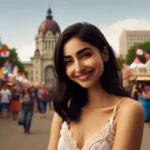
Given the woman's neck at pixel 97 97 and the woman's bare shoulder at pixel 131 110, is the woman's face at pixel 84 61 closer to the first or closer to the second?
the woman's neck at pixel 97 97

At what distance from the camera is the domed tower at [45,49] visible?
13212cm

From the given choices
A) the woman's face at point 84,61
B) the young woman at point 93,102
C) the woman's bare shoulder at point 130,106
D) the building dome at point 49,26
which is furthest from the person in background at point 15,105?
the building dome at point 49,26

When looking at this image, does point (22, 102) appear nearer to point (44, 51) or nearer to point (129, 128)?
point (129, 128)

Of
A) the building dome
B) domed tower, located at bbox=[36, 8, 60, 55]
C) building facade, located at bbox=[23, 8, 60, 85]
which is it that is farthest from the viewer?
the building dome

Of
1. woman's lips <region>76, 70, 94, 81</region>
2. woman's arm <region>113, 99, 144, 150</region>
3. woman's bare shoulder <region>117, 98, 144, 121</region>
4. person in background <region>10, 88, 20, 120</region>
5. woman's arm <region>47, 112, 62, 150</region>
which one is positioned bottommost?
person in background <region>10, 88, 20, 120</region>

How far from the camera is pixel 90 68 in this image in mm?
1526

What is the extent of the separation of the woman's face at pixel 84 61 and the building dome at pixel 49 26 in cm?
14364

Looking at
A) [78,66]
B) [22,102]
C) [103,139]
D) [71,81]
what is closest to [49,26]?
[22,102]

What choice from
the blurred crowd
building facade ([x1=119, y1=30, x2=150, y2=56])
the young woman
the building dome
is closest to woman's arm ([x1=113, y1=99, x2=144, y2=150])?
the young woman

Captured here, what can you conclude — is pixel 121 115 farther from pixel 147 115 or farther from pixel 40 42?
pixel 40 42

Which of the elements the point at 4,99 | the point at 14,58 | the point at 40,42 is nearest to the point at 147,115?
the point at 4,99

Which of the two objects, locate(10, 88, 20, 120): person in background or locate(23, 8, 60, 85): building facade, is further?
locate(23, 8, 60, 85): building facade

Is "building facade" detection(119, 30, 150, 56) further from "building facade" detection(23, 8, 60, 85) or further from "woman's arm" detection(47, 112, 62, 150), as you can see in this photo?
"woman's arm" detection(47, 112, 62, 150)

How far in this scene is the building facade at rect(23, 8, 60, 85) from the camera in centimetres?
13212
